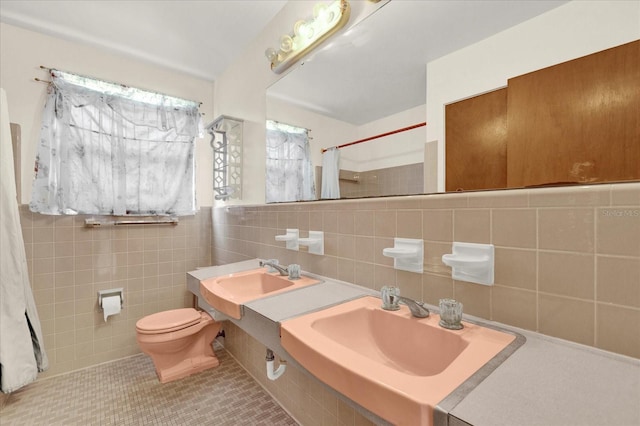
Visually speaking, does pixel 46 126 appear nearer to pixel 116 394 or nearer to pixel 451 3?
pixel 116 394

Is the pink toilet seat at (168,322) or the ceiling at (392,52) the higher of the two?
the ceiling at (392,52)

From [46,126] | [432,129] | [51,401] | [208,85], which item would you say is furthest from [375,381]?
[208,85]

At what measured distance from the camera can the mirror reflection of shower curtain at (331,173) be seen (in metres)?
1.42

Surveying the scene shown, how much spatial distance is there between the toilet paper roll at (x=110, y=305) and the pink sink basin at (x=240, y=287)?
1297mm

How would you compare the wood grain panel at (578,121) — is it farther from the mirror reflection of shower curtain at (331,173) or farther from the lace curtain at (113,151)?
the lace curtain at (113,151)

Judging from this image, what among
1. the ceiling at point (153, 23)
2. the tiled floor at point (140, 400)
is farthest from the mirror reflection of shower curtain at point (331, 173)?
the tiled floor at point (140, 400)

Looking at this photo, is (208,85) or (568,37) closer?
(568,37)

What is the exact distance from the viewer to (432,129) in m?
1.03

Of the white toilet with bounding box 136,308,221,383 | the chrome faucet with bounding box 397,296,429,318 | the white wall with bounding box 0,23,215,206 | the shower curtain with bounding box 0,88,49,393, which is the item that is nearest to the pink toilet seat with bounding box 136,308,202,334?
the white toilet with bounding box 136,308,221,383

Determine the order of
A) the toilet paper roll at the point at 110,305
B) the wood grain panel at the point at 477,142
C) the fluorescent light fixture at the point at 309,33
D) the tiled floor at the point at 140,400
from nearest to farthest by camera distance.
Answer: the wood grain panel at the point at 477,142 → the fluorescent light fixture at the point at 309,33 → the tiled floor at the point at 140,400 → the toilet paper roll at the point at 110,305

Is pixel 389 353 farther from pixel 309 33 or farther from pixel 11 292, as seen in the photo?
pixel 11 292

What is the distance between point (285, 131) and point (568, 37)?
1384 millimetres

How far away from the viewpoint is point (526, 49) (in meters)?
0.78

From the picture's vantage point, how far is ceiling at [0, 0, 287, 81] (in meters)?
1.75
